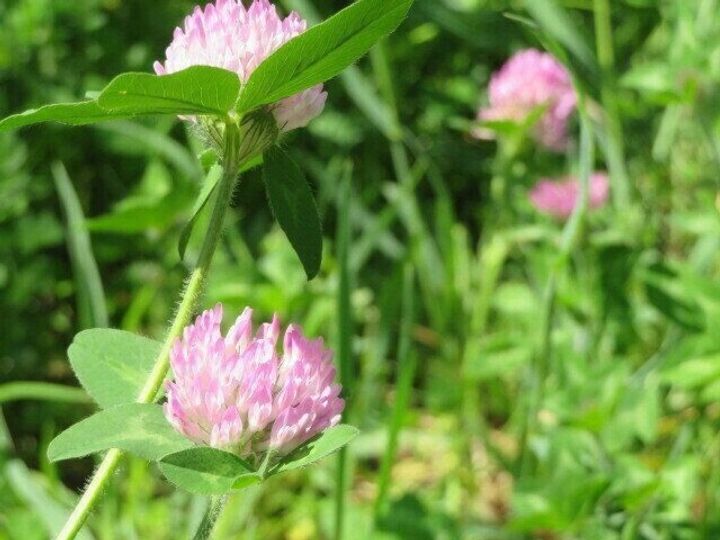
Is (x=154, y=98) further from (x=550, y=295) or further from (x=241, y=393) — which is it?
(x=550, y=295)

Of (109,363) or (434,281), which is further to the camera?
(434,281)

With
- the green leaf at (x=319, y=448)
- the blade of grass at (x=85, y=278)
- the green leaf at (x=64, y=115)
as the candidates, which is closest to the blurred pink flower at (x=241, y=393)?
the green leaf at (x=319, y=448)

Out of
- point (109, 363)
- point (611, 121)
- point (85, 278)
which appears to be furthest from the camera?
point (611, 121)

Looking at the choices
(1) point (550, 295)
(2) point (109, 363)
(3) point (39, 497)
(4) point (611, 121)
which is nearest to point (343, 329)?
(1) point (550, 295)

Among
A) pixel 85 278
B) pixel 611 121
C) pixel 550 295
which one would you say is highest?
pixel 85 278

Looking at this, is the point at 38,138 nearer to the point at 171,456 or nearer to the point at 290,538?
the point at 290,538

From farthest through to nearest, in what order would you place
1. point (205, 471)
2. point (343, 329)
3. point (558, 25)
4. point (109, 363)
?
1. point (558, 25)
2. point (343, 329)
3. point (109, 363)
4. point (205, 471)

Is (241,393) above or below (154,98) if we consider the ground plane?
below
